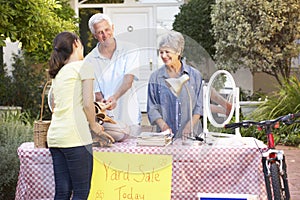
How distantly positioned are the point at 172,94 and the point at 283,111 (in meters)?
5.11

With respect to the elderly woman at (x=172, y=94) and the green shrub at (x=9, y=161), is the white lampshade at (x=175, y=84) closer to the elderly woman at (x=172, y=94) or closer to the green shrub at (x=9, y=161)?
the elderly woman at (x=172, y=94)

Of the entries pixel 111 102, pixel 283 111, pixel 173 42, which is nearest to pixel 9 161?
pixel 111 102

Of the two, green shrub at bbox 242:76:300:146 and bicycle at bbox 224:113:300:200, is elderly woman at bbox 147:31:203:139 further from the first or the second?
green shrub at bbox 242:76:300:146

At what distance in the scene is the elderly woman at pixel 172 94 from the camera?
409cm

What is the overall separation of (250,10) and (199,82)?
236 inches

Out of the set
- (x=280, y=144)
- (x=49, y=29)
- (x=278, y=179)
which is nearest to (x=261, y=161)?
(x=278, y=179)

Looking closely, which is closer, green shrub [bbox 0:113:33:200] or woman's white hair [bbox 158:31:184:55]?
woman's white hair [bbox 158:31:184:55]

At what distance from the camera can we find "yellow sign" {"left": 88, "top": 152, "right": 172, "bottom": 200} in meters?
4.30

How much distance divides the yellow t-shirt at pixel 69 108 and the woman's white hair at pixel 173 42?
542mm

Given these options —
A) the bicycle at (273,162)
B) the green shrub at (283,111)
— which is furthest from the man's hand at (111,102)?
the green shrub at (283,111)

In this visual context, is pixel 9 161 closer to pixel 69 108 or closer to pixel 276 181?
pixel 69 108

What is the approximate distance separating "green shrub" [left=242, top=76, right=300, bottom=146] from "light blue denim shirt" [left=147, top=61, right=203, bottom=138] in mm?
4469

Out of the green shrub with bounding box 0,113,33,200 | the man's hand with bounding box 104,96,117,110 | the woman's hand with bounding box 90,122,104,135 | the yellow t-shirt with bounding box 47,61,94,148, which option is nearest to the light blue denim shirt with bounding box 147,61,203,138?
the man's hand with bounding box 104,96,117,110

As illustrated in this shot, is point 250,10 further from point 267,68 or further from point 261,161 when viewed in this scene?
point 261,161
